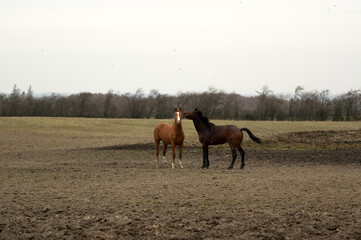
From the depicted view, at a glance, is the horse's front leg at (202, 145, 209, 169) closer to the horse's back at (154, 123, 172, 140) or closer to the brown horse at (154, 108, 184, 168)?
the brown horse at (154, 108, 184, 168)

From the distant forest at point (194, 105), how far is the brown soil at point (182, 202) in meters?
46.5

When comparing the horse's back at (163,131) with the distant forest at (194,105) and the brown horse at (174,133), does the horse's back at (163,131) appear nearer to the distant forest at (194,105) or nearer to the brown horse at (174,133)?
the brown horse at (174,133)

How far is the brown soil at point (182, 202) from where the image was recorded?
769 cm

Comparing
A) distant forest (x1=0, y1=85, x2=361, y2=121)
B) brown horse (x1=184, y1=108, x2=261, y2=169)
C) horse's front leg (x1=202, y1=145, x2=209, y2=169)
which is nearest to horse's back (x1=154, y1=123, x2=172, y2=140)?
brown horse (x1=184, y1=108, x2=261, y2=169)

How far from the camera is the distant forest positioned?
62656mm

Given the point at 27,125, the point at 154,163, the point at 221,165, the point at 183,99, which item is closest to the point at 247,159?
the point at 221,165

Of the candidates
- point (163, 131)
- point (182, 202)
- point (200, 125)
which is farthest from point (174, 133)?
point (182, 202)

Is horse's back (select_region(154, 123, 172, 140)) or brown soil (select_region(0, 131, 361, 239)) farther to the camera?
horse's back (select_region(154, 123, 172, 140))

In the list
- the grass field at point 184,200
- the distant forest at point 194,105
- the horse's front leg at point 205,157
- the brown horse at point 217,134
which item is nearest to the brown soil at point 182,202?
the grass field at point 184,200

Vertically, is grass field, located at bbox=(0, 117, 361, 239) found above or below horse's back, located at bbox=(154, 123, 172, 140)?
Result: below

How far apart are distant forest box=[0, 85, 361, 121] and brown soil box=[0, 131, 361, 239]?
153 ft

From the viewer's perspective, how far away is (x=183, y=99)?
228 feet

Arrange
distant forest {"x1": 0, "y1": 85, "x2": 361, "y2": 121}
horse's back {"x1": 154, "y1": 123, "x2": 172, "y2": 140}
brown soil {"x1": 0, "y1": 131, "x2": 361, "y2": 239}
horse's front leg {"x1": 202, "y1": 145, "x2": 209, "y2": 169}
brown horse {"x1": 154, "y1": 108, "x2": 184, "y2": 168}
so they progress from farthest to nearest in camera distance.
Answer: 1. distant forest {"x1": 0, "y1": 85, "x2": 361, "y2": 121}
2. horse's back {"x1": 154, "y1": 123, "x2": 172, "y2": 140}
3. horse's front leg {"x1": 202, "y1": 145, "x2": 209, "y2": 169}
4. brown horse {"x1": 154, "y1": 108, "x2": 184, "y2": 168}
5. brown soil {"x1": 0, "y1": 131, "x2": 361, "y2": 239}

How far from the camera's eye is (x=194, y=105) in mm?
65938
